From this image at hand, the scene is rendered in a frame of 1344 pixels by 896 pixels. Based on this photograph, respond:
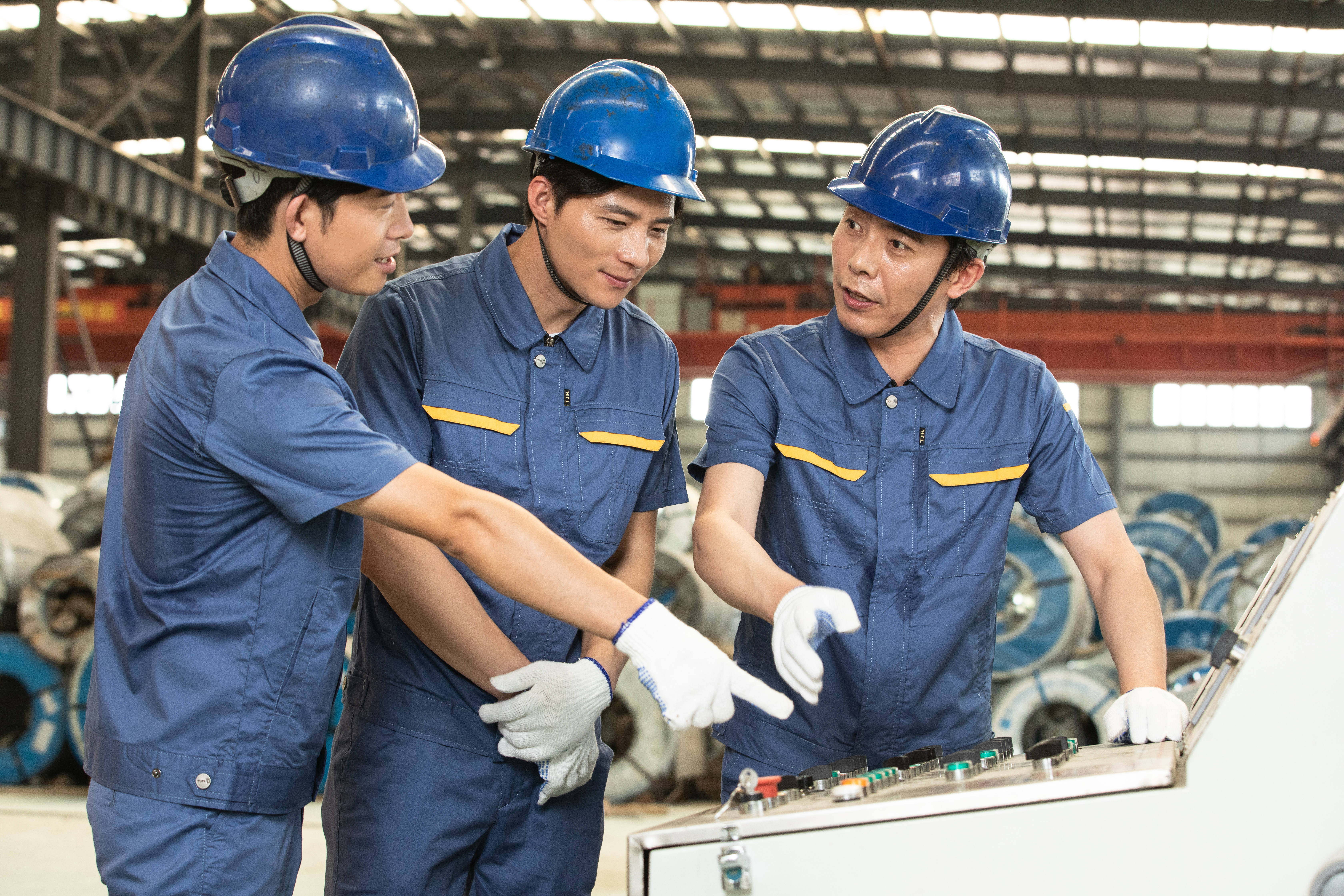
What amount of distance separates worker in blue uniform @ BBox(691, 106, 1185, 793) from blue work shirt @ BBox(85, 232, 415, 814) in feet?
2.20

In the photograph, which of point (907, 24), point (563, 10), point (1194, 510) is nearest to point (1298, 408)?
point (1194, 510)

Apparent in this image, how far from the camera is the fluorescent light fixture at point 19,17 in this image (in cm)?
1123

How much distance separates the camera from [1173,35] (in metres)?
9.97

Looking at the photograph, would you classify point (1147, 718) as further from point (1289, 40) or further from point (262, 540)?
point (1289, 40)

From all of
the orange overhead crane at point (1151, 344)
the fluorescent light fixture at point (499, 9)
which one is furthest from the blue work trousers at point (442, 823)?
the fluorescent light fixture at point (499, 9)

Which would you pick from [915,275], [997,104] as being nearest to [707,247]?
[997,104]

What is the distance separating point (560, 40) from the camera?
11.3m

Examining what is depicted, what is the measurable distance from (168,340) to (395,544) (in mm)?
463

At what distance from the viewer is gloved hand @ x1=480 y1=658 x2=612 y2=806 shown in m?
1.73

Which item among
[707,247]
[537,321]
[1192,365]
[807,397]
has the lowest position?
[807,397]

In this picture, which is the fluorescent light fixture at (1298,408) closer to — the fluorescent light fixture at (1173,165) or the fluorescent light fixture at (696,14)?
the fluorescent light fixture at (1173,165)

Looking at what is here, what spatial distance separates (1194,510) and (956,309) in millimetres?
12732

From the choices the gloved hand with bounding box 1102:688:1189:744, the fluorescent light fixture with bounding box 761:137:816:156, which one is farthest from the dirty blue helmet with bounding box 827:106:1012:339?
the fluorescent light fixture with bounding box 761:137:816:156

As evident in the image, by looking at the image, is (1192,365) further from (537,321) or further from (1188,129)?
(537,321)
